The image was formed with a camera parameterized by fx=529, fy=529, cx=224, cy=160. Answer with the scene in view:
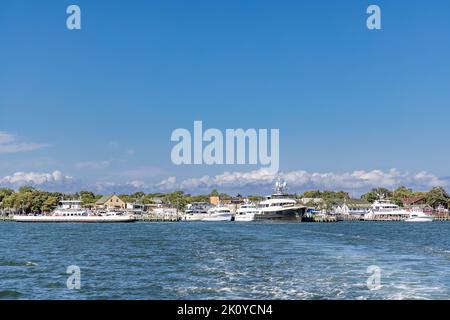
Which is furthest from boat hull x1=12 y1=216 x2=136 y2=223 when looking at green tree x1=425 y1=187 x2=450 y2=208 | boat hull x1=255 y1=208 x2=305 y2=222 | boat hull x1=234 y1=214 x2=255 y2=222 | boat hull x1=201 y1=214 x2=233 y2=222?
green tree x1=425 y1=187 x2=450 y2=208

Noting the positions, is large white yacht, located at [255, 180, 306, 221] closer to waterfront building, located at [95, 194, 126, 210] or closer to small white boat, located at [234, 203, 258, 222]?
small white boat, located at [234, 203, 258, 222]

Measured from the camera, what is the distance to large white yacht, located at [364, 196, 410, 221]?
166625 millimetres

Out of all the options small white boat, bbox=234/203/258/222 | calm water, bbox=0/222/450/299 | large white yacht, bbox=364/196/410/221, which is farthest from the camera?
large white yacht, bbox=364/196/410/221

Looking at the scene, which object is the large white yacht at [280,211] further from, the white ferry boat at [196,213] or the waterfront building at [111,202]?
the waterfront building at [111,202]

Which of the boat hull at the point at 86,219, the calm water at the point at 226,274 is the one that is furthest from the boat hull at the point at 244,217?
the calm water at the point at 226,274

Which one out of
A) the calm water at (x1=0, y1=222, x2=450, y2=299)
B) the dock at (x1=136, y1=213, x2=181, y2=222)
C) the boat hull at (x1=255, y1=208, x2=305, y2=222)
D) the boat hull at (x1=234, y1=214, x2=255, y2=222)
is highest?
the calm water at (x1=0, y1=222, x2=450, y2=299)

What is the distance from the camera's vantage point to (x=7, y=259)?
37.8 m

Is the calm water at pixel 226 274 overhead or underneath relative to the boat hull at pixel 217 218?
overhead

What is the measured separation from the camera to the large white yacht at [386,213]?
167 m

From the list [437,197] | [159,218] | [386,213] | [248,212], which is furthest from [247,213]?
[437,197]

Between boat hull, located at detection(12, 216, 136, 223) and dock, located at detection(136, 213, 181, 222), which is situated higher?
boat hull, located at detection(12, 216, 136, 223)

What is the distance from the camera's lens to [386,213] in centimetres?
16912
